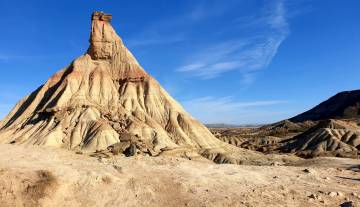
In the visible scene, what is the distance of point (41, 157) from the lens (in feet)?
78.3

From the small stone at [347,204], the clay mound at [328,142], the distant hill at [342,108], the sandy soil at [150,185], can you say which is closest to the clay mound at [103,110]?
the clay mound at [328,142]

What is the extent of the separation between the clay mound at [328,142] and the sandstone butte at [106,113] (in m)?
17.1

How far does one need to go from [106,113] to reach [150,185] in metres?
47.9

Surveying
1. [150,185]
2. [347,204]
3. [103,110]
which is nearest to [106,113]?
[103,110]

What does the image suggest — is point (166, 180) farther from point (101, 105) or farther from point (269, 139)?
point (269, 139)

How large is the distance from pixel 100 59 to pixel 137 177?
61.5 metres

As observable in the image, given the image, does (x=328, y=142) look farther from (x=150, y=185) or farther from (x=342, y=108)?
(x=342, y=108)

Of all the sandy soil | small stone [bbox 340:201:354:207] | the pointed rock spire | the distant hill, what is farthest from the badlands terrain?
the distant hill

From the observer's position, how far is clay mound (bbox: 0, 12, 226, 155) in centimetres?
5903

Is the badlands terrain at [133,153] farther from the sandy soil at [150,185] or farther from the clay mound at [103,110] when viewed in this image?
the clay mound at [103,110]

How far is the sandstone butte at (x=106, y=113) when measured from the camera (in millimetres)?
59062

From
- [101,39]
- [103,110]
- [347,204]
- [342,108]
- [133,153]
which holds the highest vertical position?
[101,39]

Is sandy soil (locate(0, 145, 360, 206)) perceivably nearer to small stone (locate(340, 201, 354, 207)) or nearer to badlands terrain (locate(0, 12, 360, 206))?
badlands terrain (locate(0, 12, 360, 206))

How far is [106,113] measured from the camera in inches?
2608
